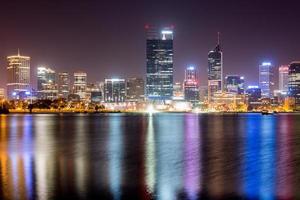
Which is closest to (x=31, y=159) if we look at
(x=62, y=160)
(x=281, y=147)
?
(x=62, y=160)

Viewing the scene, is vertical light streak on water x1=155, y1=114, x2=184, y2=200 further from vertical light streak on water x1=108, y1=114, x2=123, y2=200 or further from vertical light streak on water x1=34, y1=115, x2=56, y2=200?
vertical light streak on water x1=34, y1=115, x2=56, y2=200

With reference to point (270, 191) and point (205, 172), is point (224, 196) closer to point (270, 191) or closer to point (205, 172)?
point (270, 191)

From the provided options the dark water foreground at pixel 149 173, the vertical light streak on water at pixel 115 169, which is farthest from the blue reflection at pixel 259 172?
the vertical light streak on water at pixel 115 169

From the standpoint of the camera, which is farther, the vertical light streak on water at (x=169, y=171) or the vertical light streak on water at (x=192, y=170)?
the vertical light streak on water at (x=192, y=170)

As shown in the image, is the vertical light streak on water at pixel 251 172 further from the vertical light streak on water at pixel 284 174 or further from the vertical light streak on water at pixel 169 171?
the vertical light streak on water at pixel 169 171

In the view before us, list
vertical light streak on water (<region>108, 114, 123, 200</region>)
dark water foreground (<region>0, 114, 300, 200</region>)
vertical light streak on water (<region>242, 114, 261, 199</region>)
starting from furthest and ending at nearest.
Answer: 1. vertical light streak on water (<region>108, 114, 123, 200</region>)
2. vertical light streak on water (<region>242, 114, 261, 199</region>)
3. dark water foreground (<region>0, 114, 300, 200</region>)

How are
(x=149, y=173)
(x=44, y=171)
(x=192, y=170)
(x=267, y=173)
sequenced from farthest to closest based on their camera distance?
(x=192, y=170), (x=44, y=171), (x=267, y=173), (x=149, y=173)

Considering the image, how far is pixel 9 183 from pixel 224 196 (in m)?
10.5

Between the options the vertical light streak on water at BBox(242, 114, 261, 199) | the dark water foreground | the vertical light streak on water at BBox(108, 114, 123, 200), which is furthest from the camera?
the vertical light streak on water at BBox(108, 114, 123, 200)

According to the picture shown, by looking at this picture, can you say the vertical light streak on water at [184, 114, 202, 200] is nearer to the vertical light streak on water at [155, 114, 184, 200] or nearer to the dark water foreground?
the dark water foreground

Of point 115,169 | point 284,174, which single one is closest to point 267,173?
point 284,174

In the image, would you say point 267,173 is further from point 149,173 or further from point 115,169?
point 115,169

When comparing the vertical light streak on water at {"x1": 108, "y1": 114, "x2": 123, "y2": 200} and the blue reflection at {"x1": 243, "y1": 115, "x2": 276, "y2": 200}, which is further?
the vertical light streak on water at {"x1": 108, "y1": 114, "x2": 123, "y2": 200}

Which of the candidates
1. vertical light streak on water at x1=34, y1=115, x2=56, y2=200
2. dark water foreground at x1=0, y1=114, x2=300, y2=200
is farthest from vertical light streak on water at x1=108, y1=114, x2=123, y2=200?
vertical light streak on water at x1=34, y1=115, x2=56, y2=200
